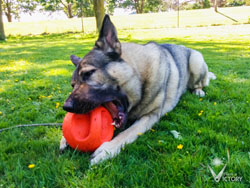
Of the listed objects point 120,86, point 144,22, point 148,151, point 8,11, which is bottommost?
point 148,151

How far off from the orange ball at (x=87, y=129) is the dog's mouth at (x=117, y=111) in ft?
0.60

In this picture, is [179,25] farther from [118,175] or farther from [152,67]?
[118,175]

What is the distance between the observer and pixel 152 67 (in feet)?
9.43

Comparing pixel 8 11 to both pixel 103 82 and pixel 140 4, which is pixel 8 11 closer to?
pixel 140 4

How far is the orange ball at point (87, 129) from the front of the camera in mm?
2081

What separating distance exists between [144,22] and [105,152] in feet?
79.7

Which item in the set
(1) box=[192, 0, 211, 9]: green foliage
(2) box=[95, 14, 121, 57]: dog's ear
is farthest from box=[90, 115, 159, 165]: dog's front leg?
(1) box=[192, 0, 211, 9]: green foliage

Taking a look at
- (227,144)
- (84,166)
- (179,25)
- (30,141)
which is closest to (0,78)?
(30,141)

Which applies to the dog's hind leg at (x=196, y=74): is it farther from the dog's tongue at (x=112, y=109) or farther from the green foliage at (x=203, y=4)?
the green foliage at (x=203, y=4)

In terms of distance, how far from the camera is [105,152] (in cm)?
208

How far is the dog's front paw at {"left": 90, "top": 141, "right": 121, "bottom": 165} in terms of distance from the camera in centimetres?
199

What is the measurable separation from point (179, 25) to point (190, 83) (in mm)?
20524

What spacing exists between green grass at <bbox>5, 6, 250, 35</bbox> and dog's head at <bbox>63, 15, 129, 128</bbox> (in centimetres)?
2106

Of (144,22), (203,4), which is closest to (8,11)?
(144,22)
